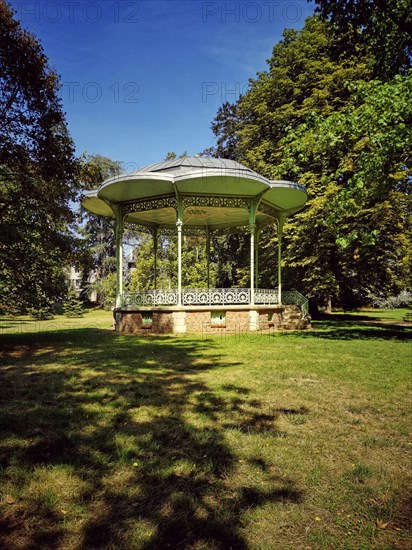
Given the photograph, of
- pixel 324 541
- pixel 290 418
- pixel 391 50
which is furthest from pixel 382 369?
pixel 391 50

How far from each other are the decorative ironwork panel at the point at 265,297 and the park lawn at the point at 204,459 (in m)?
8.05

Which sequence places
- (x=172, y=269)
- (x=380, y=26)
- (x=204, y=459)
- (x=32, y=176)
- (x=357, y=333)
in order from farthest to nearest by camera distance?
(x=172, y=269), (x=357, y=333), (x=380, y=26), (x=32, y=176), (x=204, y=459)

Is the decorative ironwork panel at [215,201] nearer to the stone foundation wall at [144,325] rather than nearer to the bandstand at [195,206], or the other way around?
the bandstand at [195,206]

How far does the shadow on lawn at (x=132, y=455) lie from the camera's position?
2336mm

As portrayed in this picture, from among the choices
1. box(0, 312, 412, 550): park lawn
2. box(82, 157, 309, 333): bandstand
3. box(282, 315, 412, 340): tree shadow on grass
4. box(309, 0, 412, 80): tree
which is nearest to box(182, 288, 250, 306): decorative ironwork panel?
box(82, 157, 309, 333): bandstand

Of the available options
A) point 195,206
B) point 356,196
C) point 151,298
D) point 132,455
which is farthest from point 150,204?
point 132,455

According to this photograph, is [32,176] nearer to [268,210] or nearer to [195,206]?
[195,206]

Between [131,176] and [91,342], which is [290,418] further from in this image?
[131,176]

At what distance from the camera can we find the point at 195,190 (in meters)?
13.5

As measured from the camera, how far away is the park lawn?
2350 mm

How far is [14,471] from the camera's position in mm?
2969

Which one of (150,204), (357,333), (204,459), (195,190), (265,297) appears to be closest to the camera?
(204,459)

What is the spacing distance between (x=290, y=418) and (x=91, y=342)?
8010mm

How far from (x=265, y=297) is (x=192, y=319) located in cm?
335
